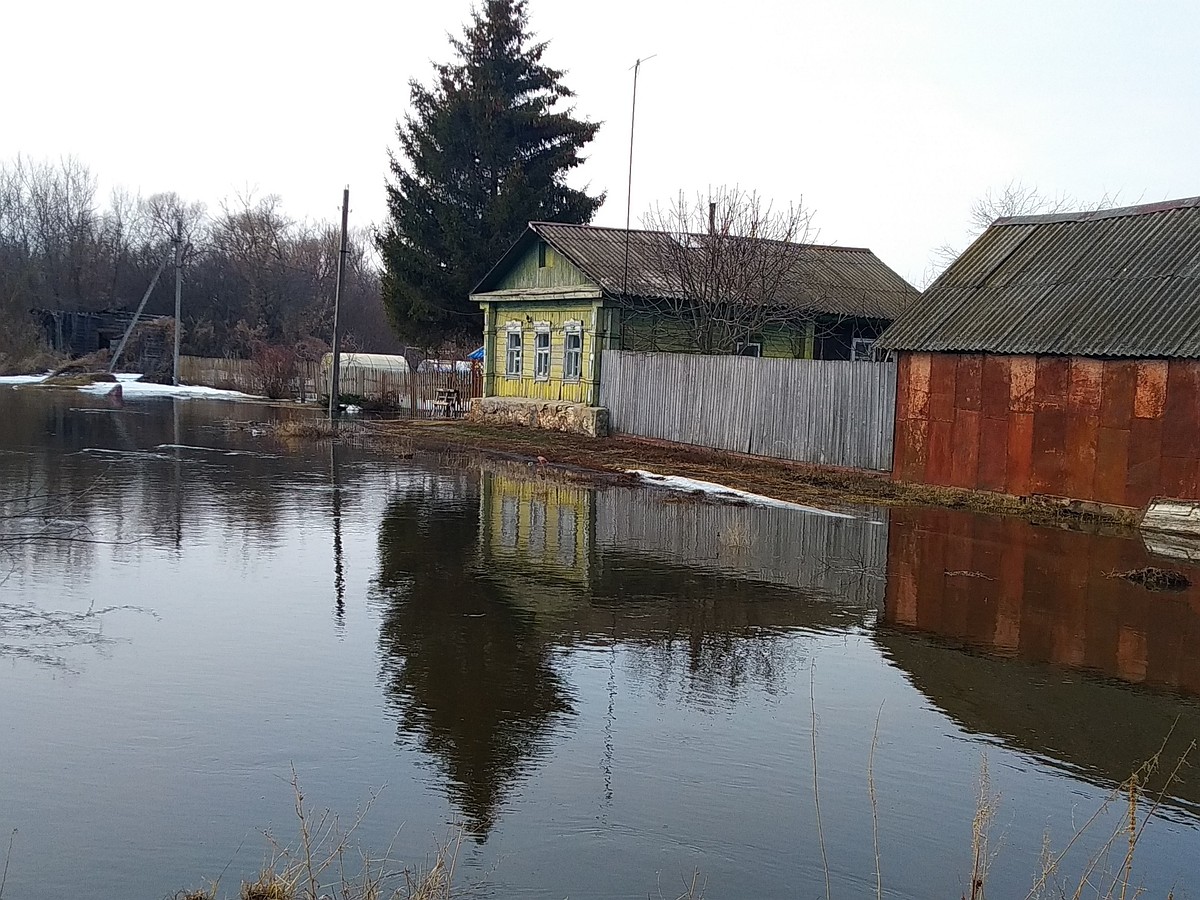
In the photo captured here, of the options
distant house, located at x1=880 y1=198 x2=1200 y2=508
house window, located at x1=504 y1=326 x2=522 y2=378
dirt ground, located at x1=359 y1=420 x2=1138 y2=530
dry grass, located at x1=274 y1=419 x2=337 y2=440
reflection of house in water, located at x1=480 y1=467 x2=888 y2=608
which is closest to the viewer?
reflection of house in water, located at x1=480 y1=467 x2=888 y2=608

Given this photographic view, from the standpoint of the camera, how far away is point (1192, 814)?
5.94 meters

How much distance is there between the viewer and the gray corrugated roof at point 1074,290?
17.0 meters

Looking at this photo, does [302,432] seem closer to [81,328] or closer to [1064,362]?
[1064,362]

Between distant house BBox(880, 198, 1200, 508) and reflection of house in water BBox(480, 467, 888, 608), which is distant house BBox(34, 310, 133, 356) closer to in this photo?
reflection of house in water BBox(480, 467, 888, 608)

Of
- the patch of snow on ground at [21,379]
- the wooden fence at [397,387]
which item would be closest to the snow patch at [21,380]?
the patch of snow on ground at [21,379]

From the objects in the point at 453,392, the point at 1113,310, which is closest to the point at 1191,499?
the point at 1113,310

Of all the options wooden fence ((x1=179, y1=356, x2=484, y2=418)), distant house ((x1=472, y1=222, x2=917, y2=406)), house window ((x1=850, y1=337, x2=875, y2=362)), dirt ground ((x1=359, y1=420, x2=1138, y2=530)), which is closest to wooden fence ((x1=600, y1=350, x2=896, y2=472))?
dirt ground ((x1=359, y1=420, x2=1138, y2=530))

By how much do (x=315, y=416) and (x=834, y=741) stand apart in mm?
32127

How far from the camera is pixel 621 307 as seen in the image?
101 ft

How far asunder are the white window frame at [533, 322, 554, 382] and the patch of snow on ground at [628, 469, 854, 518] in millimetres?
12095

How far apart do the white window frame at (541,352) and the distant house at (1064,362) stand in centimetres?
1406

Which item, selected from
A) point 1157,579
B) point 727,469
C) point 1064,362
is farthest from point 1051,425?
point 727,469

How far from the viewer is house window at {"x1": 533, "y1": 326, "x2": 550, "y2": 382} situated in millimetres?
33469

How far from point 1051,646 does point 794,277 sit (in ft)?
78.0
